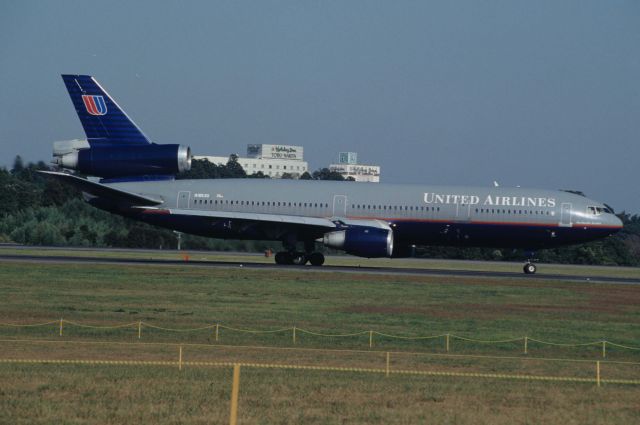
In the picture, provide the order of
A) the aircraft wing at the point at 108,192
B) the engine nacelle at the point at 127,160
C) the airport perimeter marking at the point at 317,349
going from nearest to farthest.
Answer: the airport perimeter marking at the point at 317,349
the aircraft wing at the point at 108,192
the engine nacelle at the point at 127,160

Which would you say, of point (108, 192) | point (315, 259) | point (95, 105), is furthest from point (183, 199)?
point (315, 259)

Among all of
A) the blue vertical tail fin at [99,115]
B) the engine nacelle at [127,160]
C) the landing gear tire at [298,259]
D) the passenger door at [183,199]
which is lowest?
the landing gear tire at [298,259]

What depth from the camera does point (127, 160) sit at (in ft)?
179

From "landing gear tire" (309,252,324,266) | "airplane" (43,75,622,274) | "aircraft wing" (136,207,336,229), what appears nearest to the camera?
"aircraft wing" (136,207,336,229)

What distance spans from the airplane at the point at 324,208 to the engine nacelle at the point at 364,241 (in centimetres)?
30

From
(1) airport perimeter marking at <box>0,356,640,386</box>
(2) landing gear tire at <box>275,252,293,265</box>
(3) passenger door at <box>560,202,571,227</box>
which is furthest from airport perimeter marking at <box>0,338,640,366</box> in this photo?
(2) landing gear tire at <box>275,252,293,265</box>

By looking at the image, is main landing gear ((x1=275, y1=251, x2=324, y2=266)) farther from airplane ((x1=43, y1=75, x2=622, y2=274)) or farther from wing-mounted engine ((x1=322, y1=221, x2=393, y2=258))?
wing-mounted engine ((x1=322, y1=221, x2=393, y2=258))

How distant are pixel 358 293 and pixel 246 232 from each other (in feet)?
47.2

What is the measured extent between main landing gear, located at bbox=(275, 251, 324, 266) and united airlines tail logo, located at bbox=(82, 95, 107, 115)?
13.3m

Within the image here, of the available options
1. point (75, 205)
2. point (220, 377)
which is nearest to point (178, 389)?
point (220, 377)

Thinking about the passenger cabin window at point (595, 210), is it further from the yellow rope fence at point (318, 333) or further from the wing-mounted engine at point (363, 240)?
the yellow rope fence at point (318, 333)

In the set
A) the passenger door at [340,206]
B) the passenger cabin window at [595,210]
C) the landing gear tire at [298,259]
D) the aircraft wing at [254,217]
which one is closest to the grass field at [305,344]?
the aircraft wing at [254,217]

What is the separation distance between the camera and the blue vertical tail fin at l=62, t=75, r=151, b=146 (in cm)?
5544

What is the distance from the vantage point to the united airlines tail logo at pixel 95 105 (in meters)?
55.5
